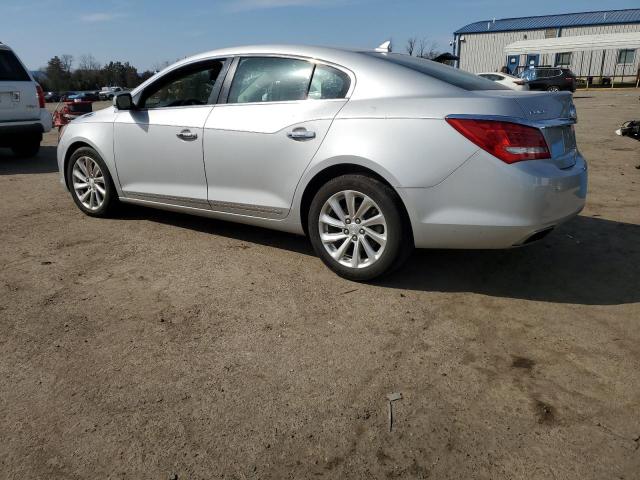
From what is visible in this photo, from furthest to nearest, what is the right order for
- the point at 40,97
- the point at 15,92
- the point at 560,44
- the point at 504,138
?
the point at 560,44
the point at 40,97
the point at 15,92
the point at 504,138

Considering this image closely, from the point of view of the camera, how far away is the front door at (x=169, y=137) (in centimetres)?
444

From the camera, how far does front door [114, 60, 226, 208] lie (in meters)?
4.44

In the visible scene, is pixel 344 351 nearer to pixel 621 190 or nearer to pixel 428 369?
pixel 428 369

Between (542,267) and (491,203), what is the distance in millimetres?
1138

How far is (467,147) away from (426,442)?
1744 millimetres

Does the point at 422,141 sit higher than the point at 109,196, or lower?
higher

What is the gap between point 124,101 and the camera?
4781mm

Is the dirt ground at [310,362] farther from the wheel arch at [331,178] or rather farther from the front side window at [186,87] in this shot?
the front side window at [186,87]

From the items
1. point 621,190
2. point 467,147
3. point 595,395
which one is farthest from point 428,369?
point 621,190

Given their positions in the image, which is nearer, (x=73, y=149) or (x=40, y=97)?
(x=73, y=149)

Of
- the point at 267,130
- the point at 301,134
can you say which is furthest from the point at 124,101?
the point at 301,134

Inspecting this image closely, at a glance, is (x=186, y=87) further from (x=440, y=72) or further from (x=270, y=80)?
(x=440, y=72)

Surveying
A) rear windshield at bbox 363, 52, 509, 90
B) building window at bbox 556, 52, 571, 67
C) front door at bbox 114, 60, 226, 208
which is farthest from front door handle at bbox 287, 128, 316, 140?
building window at bbox 556, 52, 571, 67

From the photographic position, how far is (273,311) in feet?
11.1
